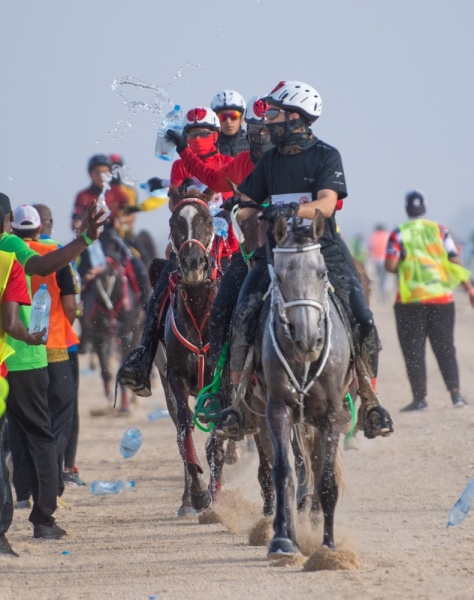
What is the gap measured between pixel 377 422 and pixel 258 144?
2.79m

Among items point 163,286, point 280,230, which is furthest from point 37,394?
point 280,230

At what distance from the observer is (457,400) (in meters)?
17.8

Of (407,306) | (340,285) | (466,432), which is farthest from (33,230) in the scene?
(407,306)

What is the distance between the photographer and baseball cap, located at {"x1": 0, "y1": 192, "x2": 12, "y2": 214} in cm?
926

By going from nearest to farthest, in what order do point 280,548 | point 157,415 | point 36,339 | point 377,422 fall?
1. point 280,548
2. point 36,339
3. point 377,422
4. point 157,415

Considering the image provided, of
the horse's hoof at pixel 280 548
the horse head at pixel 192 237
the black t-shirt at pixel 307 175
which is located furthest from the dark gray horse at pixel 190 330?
the horse's hoof at pixel 280 548

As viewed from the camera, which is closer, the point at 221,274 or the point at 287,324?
the point at 287,324

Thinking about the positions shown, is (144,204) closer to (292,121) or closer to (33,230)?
(33,230)

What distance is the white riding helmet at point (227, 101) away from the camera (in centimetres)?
1309

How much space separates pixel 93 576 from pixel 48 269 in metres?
2.33

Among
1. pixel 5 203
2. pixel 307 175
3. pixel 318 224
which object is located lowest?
pixel 318 224

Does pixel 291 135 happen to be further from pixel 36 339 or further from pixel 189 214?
pixel 36 339

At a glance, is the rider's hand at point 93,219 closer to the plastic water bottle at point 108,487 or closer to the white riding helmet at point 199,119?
the white riding helmet at point 199,119

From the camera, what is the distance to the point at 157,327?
38.5ft
